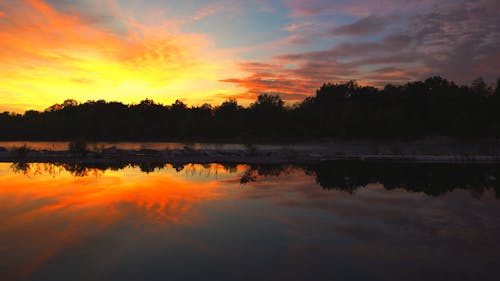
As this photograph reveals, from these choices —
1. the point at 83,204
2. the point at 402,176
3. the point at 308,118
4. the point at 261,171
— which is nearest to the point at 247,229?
the point at 83,204

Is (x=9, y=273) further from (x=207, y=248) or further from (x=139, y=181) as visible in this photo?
(x=139, y=181)

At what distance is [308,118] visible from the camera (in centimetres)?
7362

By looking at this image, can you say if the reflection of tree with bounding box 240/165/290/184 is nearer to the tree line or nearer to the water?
the water

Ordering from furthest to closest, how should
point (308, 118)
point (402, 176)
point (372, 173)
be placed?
point (308, 118)
point (372, 173)
point (402, 176)

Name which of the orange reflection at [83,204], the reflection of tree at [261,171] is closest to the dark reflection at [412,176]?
the reflection of tree at [261,171]

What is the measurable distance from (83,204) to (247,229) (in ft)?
21.1

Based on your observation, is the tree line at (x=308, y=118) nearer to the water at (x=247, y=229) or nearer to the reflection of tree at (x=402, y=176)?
the reflection of tree at (x=402, y=176)

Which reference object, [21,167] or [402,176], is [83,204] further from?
[402,176]

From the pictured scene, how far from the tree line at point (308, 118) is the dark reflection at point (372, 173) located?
2895 centimetres

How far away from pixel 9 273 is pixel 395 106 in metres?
69.0

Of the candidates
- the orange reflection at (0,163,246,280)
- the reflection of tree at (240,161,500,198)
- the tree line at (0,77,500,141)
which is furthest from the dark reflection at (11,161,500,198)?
the tree line at (0,77,500,141)

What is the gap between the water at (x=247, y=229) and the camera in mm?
7492

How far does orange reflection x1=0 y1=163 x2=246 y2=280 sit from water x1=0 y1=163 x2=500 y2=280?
4cm

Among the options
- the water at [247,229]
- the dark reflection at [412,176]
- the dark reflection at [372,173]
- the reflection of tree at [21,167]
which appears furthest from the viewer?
the reflection of tree at [21,167]
